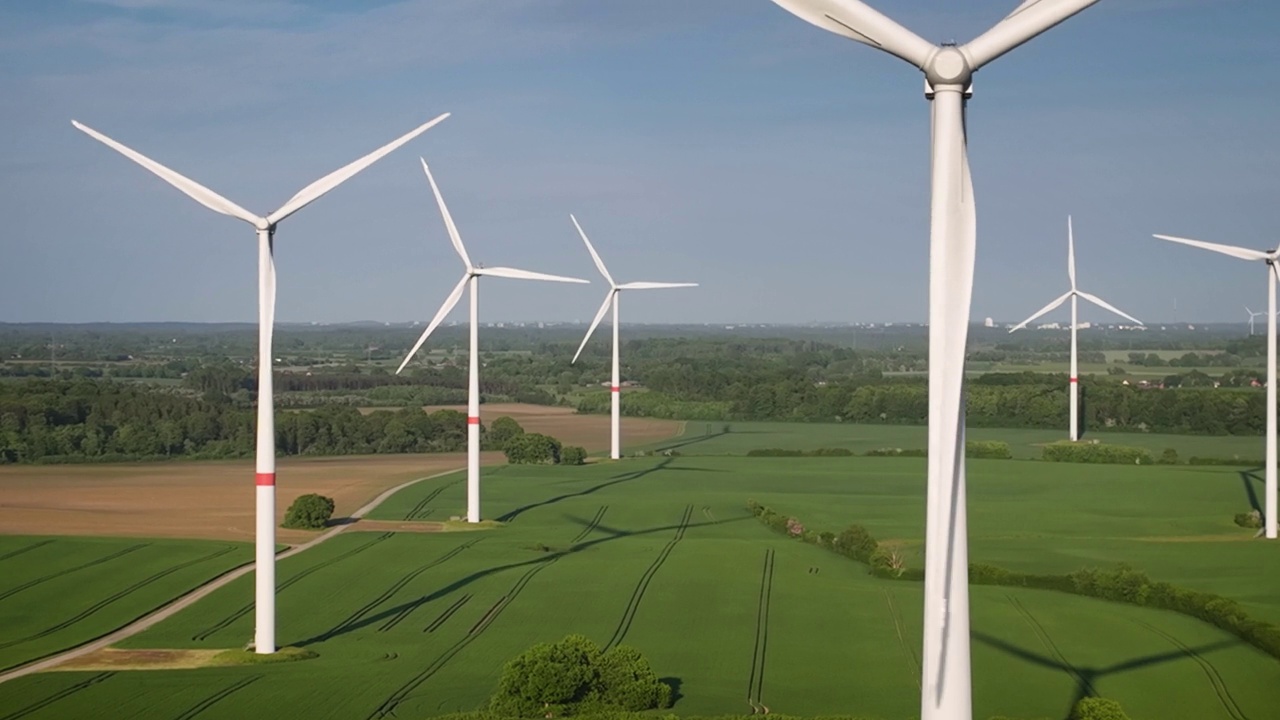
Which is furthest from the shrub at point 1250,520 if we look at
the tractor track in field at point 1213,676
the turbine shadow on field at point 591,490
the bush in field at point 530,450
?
the bush in field at point 530,450

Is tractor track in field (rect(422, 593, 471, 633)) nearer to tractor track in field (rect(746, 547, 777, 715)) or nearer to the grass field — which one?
tractor track in field (rect(746, 547, 777, 715))

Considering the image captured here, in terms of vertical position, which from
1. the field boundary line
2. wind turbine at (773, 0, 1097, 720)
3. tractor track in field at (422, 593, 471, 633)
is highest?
wind turbine at (773, 0, 1097, 720)

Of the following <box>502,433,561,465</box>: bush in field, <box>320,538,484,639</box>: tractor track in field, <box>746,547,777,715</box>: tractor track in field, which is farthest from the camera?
<box>502,433,561,465</box>: bush in field

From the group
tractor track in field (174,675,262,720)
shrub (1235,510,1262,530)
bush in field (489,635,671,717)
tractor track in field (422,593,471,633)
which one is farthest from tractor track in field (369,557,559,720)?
shrub (1235,510,1262,530)

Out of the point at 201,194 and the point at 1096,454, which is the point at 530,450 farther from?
the point at 201,194

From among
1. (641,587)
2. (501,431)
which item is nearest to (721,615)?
(641,587)

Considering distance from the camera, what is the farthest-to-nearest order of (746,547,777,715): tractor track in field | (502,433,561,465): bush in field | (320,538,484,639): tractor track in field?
1. (502,433,561,465): bush in field
2. (320,538,484,639): tractor track in field
3. (746,547,777,715): tractor track in field
